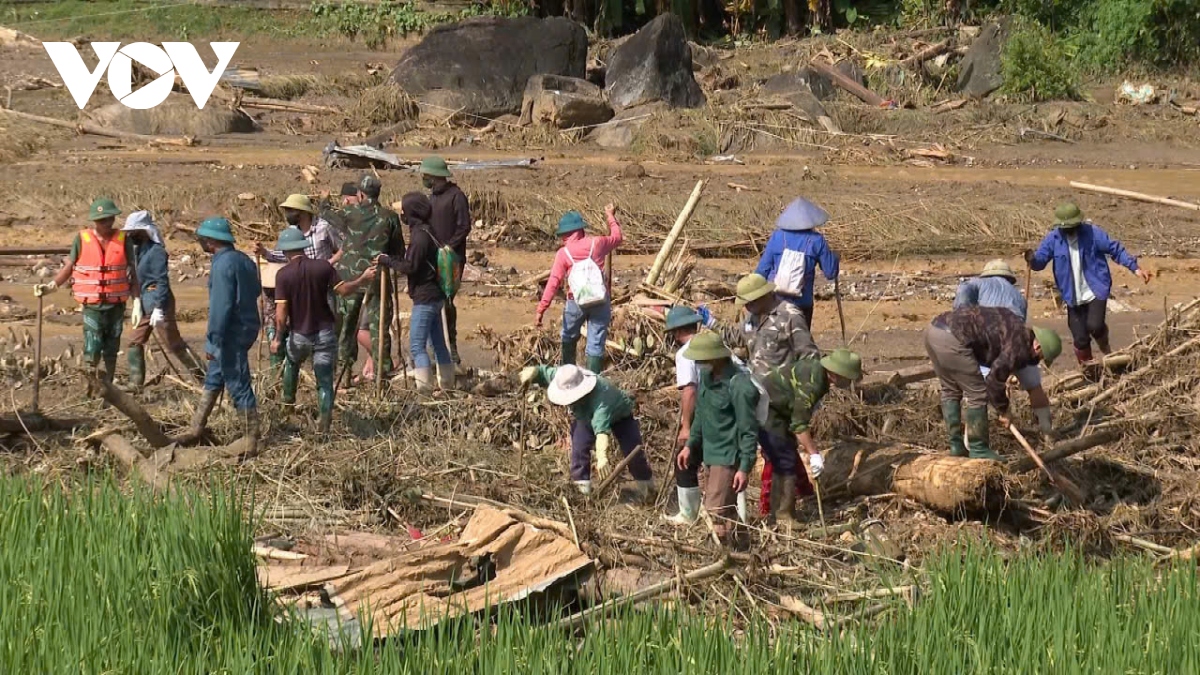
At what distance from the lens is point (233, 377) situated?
36.2 feet

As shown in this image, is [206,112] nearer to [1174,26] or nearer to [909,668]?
[1174,26]

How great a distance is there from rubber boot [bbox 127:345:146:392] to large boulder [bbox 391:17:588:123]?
14459 mm

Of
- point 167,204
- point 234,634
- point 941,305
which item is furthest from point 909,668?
point 167,204

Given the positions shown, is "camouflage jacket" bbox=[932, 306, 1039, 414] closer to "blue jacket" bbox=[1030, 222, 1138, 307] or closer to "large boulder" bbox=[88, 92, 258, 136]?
"blue jacket" bbox=[1030, 222, 1138, 307]

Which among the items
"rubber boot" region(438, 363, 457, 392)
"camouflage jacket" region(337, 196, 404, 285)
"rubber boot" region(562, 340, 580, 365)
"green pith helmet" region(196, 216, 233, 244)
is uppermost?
"green pith helmet" region(196, 216, 233, 244)

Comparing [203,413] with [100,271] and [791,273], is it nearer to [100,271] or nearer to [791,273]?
[100,271]

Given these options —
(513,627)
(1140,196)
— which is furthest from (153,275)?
(1140,196)

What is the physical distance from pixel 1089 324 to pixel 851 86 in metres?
15.9

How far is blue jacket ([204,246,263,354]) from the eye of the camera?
10789 mm

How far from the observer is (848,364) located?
384 inches

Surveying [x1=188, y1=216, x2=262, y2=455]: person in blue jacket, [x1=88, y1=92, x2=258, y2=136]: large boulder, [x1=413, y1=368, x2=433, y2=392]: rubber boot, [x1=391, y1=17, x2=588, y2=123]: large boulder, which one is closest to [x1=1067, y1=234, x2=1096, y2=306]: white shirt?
[x1=413, y1=368, x2=433, y2=392]: rubber boot

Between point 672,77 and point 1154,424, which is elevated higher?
point 672,77

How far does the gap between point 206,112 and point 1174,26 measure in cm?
1542

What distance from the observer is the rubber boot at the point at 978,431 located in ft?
34.4
